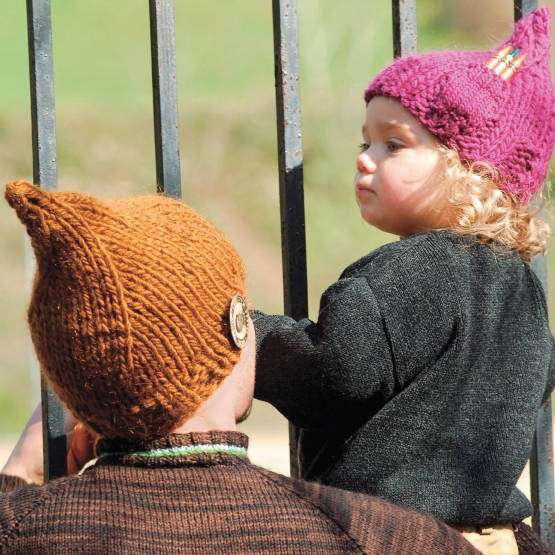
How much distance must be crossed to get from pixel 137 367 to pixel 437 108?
0.74m

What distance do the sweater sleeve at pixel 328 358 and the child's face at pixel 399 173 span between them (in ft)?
0.69

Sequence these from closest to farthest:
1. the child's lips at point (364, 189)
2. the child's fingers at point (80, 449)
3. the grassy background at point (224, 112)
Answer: the child's fingers at point (80, 449), the child's lips at point (364, 189), the grassy background at point (224, 112)

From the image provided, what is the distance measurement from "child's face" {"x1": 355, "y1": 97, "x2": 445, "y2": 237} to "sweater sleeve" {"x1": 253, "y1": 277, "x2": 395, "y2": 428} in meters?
0.21

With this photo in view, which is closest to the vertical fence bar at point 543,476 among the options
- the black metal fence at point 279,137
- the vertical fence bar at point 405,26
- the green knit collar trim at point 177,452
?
the black metal fence at point 279,137

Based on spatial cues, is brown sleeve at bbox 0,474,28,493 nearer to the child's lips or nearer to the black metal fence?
the black metal fence

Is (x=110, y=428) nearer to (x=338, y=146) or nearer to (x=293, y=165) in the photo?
(x=293, y=165)

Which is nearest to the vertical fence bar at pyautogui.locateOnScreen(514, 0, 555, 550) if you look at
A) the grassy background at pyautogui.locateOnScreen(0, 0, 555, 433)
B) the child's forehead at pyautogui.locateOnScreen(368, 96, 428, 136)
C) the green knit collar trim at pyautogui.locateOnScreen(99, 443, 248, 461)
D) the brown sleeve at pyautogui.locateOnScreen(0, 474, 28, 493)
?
the child's forehead at pyautogui.locateOnScreen(368, 96, 428, 136)

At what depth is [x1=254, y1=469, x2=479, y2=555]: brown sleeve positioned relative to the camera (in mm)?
1422

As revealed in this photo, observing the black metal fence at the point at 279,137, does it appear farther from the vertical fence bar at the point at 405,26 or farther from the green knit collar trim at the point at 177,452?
the green knit collar trim at the point at 177,452

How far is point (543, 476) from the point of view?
1.99 m

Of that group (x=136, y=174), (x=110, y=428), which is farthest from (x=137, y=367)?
(x=136, y=174)

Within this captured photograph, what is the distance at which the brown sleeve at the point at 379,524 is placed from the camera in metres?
1.42

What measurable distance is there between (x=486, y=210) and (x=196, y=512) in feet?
2.40

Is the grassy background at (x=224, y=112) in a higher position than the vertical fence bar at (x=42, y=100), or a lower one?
lower
